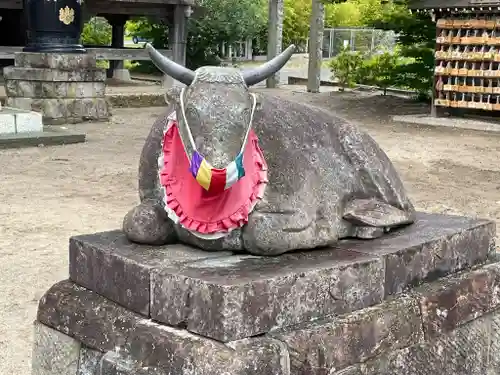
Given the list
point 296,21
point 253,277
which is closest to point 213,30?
point 296,21

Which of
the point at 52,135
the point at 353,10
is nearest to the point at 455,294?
the point at 52,135

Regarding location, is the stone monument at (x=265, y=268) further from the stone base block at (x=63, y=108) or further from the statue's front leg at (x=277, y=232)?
the stone base block at (x=63, y=108)

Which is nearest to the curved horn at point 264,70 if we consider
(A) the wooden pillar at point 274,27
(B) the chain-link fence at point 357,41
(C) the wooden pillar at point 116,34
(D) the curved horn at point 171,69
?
(D) the curved horn at point 171,69

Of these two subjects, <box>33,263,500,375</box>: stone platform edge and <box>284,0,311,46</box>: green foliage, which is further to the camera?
<box>284,0,311,46</box>: green foliage

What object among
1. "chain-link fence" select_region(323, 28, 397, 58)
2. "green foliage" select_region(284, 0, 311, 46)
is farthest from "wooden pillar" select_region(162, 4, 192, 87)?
"green foliage" select_region(284, 0, 311, 46)

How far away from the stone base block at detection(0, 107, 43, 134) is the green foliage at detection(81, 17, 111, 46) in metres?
13.9

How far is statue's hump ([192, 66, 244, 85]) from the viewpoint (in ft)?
8.93

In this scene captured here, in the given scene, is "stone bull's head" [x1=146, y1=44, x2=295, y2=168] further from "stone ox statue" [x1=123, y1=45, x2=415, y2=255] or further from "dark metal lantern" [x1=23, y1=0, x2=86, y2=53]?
"dark metal lantern" [x1=23, y1=0, x2=86, y2=53]

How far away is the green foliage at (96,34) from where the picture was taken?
26333 millimetres

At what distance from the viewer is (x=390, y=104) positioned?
17.6 meters

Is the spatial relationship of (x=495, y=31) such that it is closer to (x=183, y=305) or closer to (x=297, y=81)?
(x=297, y=81)

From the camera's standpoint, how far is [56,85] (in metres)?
13.2

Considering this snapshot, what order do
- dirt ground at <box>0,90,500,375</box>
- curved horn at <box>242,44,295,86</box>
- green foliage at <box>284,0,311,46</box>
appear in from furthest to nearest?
1. green foliage at <box>284,0,311,46</box>
2. dirt ground at <box>0,90,500,375</box>
3. curved horn at <box>242,44,295,86</box>

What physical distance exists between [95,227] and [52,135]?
16.9ft
